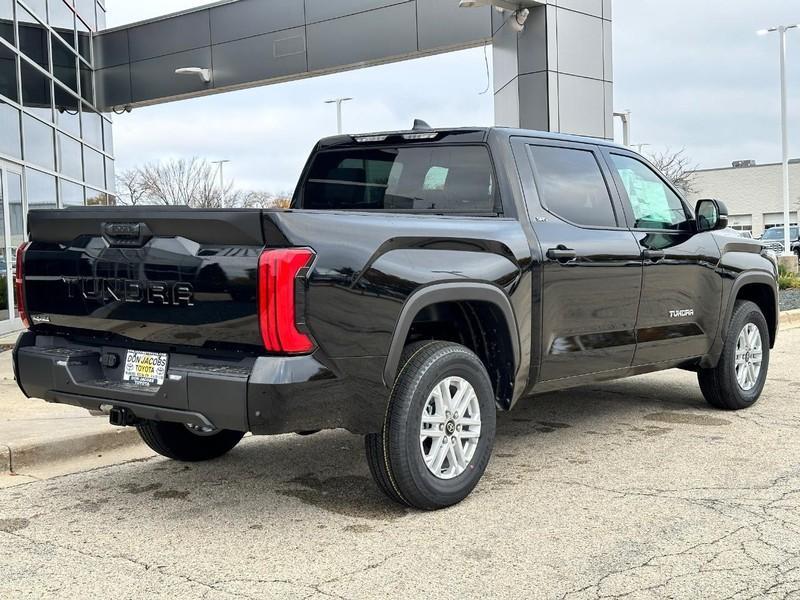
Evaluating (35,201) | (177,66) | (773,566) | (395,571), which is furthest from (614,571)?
(177,66)

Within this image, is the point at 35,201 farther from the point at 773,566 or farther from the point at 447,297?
the point at 773,566

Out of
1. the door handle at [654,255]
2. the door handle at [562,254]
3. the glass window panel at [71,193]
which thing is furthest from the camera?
the glass window panel at [71,193]

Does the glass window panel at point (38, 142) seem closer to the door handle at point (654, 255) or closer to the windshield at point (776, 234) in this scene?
the door handle at point (654, 255)

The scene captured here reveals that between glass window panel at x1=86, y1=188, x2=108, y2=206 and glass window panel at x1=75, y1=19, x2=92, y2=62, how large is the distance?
9.67 ft

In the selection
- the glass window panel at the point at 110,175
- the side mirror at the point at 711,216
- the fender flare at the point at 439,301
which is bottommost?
the fender flare at the point at 439,301

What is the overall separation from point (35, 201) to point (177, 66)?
5766mm

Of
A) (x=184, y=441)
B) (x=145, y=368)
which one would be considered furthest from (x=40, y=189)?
(x=145, y=368)

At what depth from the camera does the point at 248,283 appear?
3.76 metres

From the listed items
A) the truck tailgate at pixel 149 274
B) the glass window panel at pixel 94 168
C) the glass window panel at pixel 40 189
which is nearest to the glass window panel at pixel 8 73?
the glass window panel at pixel 40 189

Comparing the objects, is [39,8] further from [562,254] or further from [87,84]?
[562,254]

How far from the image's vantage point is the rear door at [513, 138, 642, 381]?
511 cm

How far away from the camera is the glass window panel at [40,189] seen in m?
14.4

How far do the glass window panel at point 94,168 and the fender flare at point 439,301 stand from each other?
49.4 feet

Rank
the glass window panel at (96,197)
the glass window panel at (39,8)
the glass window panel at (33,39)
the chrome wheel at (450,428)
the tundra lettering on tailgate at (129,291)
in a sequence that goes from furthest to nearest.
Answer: the glass window panel at (96,197) < the glass window panel at (39,8) < the glass window panel at (33,39) < the chrome wheel at (450,428) < the tundra lettering on tailgate at (129,291)
